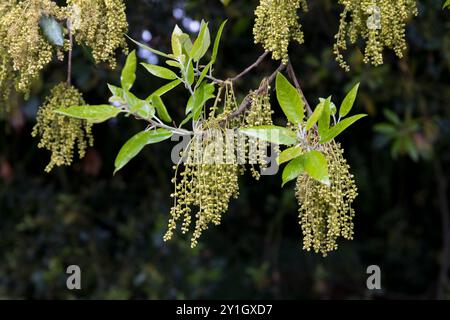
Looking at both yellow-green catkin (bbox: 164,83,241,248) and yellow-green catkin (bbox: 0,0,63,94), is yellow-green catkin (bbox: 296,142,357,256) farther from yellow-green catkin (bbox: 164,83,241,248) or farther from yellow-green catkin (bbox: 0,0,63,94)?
yellow-green catkin (bbox: 0,0,63,94)

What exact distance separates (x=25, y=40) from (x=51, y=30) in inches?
3.4

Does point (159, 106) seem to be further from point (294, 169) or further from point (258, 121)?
point (294, 169)

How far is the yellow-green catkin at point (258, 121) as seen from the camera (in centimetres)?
145

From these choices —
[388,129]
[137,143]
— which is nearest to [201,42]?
[137,143]

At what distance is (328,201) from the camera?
4.61ft

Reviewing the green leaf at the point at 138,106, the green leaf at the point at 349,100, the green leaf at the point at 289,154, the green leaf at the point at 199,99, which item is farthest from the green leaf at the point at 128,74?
the green leaf at the point at 349,100

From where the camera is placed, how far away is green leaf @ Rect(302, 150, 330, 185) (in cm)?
130

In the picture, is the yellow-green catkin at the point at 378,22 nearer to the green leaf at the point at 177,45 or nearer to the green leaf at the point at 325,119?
the green leaf at the point at 325,119

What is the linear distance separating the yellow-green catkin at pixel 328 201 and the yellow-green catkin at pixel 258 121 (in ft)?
0.35

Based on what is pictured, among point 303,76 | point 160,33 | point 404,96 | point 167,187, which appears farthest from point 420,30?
point 167,187

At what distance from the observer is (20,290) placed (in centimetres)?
374

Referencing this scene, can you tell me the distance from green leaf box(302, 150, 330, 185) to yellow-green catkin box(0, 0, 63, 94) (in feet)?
2.24

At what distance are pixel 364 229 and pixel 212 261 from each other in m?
1.71

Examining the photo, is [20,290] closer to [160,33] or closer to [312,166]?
[160,33]
